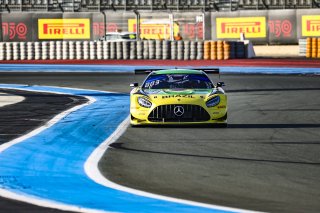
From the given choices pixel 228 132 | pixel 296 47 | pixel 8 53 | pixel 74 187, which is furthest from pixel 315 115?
pixel 296 47

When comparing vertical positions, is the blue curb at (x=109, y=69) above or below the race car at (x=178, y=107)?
below

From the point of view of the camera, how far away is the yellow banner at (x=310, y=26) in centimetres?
4881

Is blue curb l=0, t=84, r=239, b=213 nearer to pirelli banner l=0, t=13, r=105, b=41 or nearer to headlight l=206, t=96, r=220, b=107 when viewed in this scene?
headlight l=206, t=96, r=220, b=107

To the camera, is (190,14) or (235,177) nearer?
(235,177)

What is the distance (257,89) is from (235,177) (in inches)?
640

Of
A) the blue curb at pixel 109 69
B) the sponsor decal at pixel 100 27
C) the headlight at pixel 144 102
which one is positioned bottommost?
the blue curb at pixel 109 69

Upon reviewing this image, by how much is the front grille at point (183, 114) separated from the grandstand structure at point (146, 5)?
35397 millimetres

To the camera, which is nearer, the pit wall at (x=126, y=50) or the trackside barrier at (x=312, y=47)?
the pit wall at (x=126, y=50)

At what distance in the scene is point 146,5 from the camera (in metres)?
51.9

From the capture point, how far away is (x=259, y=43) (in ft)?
164

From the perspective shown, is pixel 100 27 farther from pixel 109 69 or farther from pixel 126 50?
pixel 109 69

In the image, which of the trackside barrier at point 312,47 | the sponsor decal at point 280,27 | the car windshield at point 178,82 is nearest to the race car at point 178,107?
the car windshield at point 178,82

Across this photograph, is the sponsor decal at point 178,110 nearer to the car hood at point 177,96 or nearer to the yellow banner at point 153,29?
the car hood at point 177,96

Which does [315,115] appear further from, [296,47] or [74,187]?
[296,47]
